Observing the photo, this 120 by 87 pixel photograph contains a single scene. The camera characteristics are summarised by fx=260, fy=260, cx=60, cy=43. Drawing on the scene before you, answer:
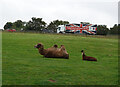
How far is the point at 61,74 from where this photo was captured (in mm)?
11383

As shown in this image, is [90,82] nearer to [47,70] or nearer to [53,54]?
[47,70]

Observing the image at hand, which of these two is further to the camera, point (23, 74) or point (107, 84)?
point (23, 74)

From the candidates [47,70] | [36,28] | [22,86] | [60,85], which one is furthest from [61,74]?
[36,28]

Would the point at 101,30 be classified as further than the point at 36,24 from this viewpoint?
No

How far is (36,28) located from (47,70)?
134295 mm

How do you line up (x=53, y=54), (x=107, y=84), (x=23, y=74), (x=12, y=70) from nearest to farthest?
(x=107, y=84) < (x=23, y=74) < (x=12, y=70) < (x=53, y=54)

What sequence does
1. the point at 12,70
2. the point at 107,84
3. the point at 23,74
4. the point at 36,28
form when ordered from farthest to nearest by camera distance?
the point at 36,28, the point at 12,70, the point at 23,74, the point at 107,84

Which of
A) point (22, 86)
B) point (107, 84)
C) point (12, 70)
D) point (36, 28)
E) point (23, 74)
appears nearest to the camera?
point (22, 86)

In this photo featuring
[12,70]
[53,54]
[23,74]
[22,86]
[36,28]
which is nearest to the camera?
[22,86]

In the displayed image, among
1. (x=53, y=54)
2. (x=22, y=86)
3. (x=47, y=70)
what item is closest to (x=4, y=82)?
(x=22, y=86)

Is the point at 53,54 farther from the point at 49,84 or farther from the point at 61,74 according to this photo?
the point at 49,84

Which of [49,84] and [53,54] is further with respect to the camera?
[53,54]

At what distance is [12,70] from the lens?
38.5 ft

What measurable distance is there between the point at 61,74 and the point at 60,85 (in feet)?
6.58
